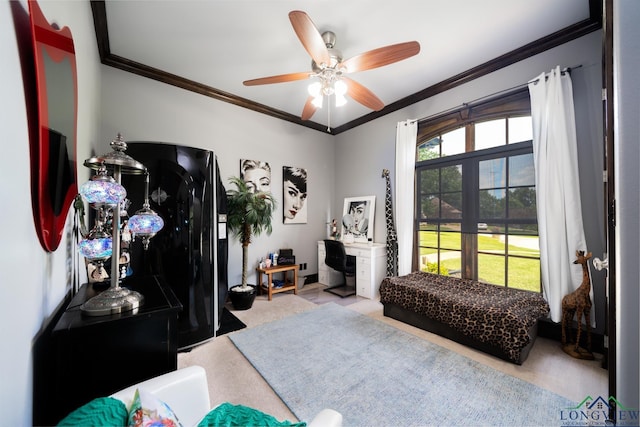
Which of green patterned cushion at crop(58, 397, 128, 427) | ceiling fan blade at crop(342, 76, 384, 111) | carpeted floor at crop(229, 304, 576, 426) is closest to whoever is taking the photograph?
green patterned cushion at crop(58, 397, 128, 427)

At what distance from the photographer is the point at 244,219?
10.7 ft

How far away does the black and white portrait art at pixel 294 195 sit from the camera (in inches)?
166

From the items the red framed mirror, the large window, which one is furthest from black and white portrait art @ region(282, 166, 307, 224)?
the red framed mirror

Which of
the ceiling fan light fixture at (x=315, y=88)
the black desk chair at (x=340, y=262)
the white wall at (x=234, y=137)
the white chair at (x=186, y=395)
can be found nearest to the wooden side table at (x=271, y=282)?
the white wall at (x=234, y=137)

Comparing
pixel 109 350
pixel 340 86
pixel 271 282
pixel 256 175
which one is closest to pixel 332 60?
pixel 340 86

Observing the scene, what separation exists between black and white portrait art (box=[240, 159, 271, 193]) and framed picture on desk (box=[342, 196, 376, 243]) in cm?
148

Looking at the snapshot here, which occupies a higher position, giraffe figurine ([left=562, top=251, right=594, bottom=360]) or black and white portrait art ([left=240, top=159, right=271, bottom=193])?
black and white portrait art ([left=240, top=159, right=271, bottom=193])

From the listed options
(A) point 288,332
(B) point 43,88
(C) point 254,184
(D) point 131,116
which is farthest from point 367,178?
(B) point 43,88

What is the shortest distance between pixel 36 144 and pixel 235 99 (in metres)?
3.14

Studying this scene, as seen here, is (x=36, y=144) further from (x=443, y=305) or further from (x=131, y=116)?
(x=443, y=305)

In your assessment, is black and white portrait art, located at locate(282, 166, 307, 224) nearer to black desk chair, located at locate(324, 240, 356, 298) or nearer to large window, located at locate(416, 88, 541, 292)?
black desk chair, located at locate(324, 240, 356, 298)

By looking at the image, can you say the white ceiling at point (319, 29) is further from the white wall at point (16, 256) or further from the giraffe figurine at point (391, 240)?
the giraffe figurine at point (391, 240)

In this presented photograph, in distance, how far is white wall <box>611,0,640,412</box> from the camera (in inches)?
23.7

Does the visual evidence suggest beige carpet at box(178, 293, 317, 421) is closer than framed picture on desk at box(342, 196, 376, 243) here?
Yes
